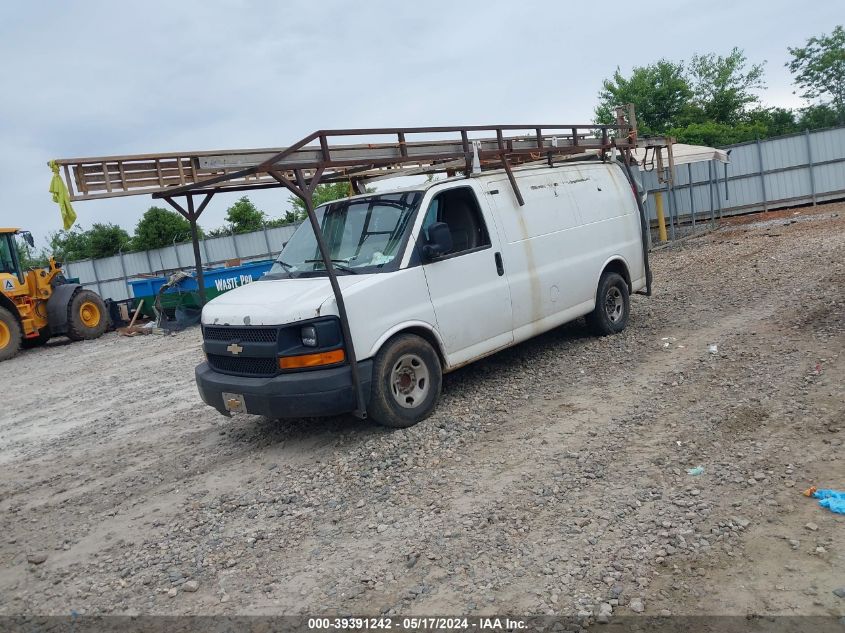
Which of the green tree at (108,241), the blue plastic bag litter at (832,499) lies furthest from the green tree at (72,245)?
the blue plastic bag litter at (832,499)

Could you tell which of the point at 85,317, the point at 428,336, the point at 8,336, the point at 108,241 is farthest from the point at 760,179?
the point at 108,241

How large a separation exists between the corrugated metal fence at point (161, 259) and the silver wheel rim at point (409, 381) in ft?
70.7

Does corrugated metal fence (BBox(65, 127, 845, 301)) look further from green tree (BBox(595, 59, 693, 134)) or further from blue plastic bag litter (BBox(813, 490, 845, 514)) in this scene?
blue plastic bag litter (BBox(813, 490, 845, 514))

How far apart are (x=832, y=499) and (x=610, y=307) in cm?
481

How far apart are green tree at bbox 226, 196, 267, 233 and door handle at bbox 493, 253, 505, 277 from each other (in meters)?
28.2

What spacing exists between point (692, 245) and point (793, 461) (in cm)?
1461

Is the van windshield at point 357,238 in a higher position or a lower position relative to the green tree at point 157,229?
lower

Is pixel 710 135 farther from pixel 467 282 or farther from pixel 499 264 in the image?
pixel 467 282

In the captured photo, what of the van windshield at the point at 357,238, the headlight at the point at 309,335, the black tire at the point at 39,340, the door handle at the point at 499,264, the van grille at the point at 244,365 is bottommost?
the black tire at the point at 39,340

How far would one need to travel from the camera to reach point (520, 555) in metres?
3.79

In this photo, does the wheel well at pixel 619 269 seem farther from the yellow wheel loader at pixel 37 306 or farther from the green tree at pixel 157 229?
the green tree at pixel 157 229

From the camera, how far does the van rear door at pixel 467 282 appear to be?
629 centimetres

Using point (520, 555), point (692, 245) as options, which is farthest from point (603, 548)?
point (692, 245)

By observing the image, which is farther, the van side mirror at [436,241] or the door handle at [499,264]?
the door handle at [499,264]
